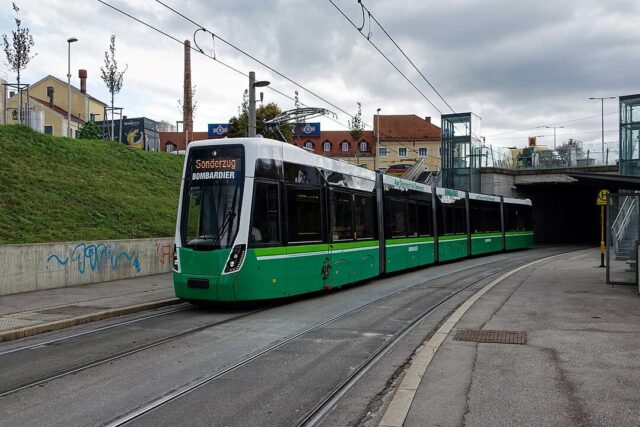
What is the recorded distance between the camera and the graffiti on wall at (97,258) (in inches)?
591

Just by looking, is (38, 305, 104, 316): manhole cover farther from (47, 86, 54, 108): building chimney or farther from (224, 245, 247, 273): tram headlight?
(47, 86, 54, 108): building chimney

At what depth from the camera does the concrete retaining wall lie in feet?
44.2

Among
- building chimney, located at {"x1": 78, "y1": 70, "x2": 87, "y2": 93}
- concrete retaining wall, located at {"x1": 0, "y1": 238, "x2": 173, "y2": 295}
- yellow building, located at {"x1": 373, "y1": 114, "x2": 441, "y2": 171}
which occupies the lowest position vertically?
concrete retaining wall, located at {"x1": 0, "y1": 238, "x2": 173, "y2": 295}

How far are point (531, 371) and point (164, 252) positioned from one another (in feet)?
45.7

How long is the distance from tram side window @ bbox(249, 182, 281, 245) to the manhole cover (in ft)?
11.0

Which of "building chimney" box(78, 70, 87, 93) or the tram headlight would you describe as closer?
the tram headlight

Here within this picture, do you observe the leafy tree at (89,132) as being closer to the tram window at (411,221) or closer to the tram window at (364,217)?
the tram window at (411,221)

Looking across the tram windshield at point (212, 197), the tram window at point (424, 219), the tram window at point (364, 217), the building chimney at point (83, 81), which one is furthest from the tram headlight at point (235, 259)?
the building chimney at point (83, 81)

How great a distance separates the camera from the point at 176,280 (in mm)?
11305

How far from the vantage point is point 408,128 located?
96375 mm

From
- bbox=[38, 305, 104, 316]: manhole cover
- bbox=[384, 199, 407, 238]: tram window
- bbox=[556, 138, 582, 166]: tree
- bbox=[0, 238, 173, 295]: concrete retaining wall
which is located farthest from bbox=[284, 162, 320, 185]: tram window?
bbox=[556, 138, 582, 166]: tree

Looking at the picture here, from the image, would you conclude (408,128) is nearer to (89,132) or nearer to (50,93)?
(50,93)

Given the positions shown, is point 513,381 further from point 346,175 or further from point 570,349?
point 346,175

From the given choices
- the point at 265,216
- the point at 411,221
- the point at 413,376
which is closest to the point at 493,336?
the point at 413,376
